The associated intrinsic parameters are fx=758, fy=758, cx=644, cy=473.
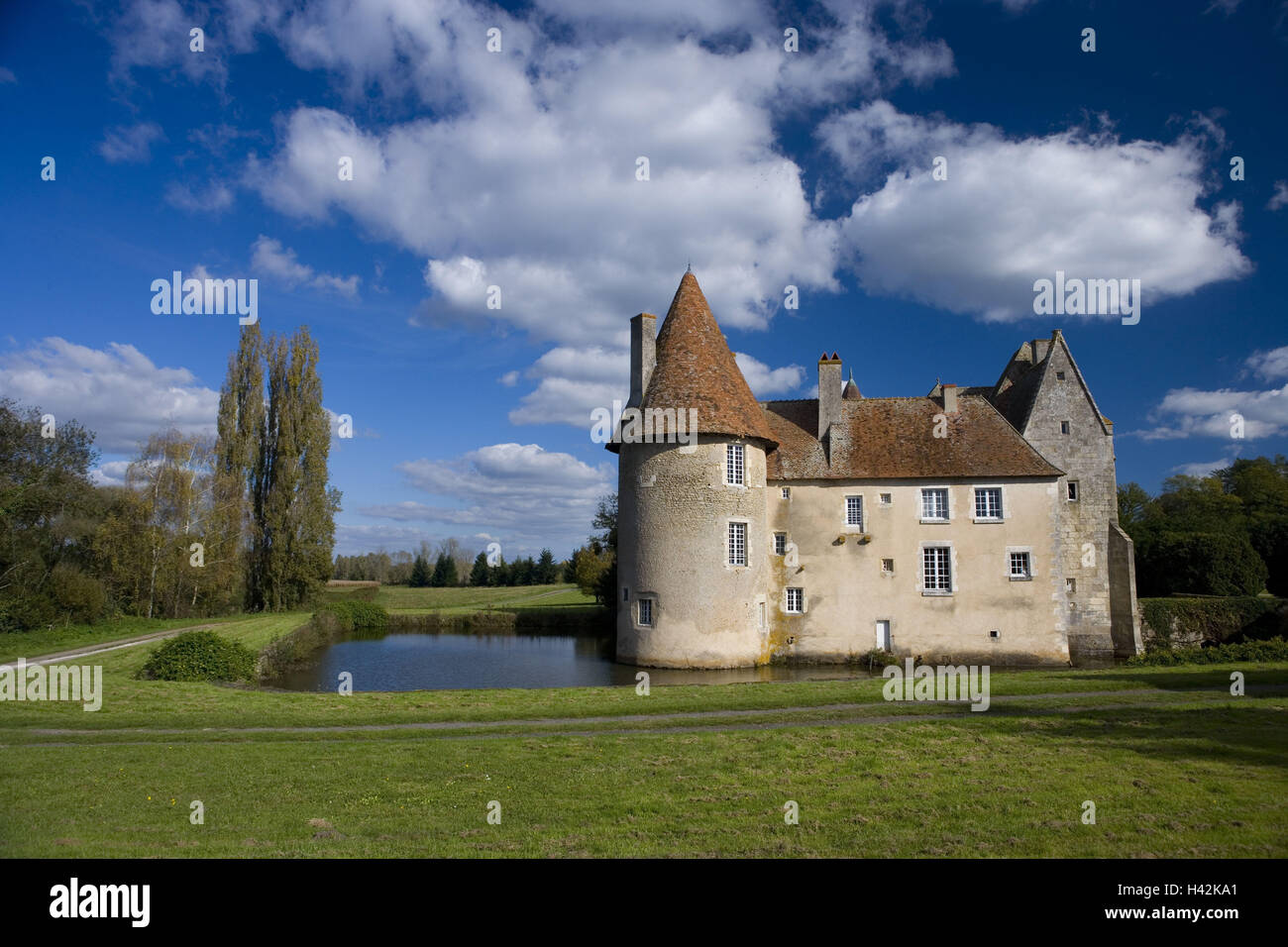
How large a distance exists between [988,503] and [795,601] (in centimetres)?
762

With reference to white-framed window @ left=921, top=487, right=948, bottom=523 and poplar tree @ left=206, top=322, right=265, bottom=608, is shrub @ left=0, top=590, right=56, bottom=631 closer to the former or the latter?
poplar tree @ left=206, top=322, right=265, bottom=608

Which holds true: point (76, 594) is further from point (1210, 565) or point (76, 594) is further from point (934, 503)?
point (1210, 565)

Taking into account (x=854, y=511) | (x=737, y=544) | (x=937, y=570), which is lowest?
(x=937, y=570)

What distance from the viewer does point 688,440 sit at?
84.1 feet

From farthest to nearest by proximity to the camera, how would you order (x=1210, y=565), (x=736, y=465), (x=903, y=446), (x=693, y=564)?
(x=1210, y=565)
(x=903, y=446)
(x=736, y=465)
(x=693, y=564)

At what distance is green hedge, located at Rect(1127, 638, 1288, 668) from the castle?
5.05 m

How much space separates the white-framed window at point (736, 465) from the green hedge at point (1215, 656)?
40.9 feet

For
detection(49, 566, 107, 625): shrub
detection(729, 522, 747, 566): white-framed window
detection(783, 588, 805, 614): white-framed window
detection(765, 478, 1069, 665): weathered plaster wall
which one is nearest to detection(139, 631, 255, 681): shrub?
detection(49, 566, 107, 625): shrub

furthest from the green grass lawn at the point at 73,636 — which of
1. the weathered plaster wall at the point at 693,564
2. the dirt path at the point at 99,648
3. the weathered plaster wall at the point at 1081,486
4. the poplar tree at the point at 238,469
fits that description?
the weathered plaster wall at the point at 1081,486

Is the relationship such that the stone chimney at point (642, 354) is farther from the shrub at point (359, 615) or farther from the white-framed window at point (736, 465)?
the shrub at point (359, 615)

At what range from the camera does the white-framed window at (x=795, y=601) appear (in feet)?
89.5

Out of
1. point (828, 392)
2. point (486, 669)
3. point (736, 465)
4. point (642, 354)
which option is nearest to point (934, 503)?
point (828, 392)

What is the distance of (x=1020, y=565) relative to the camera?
26.5 metres

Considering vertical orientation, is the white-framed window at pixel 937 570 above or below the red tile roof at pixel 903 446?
below
